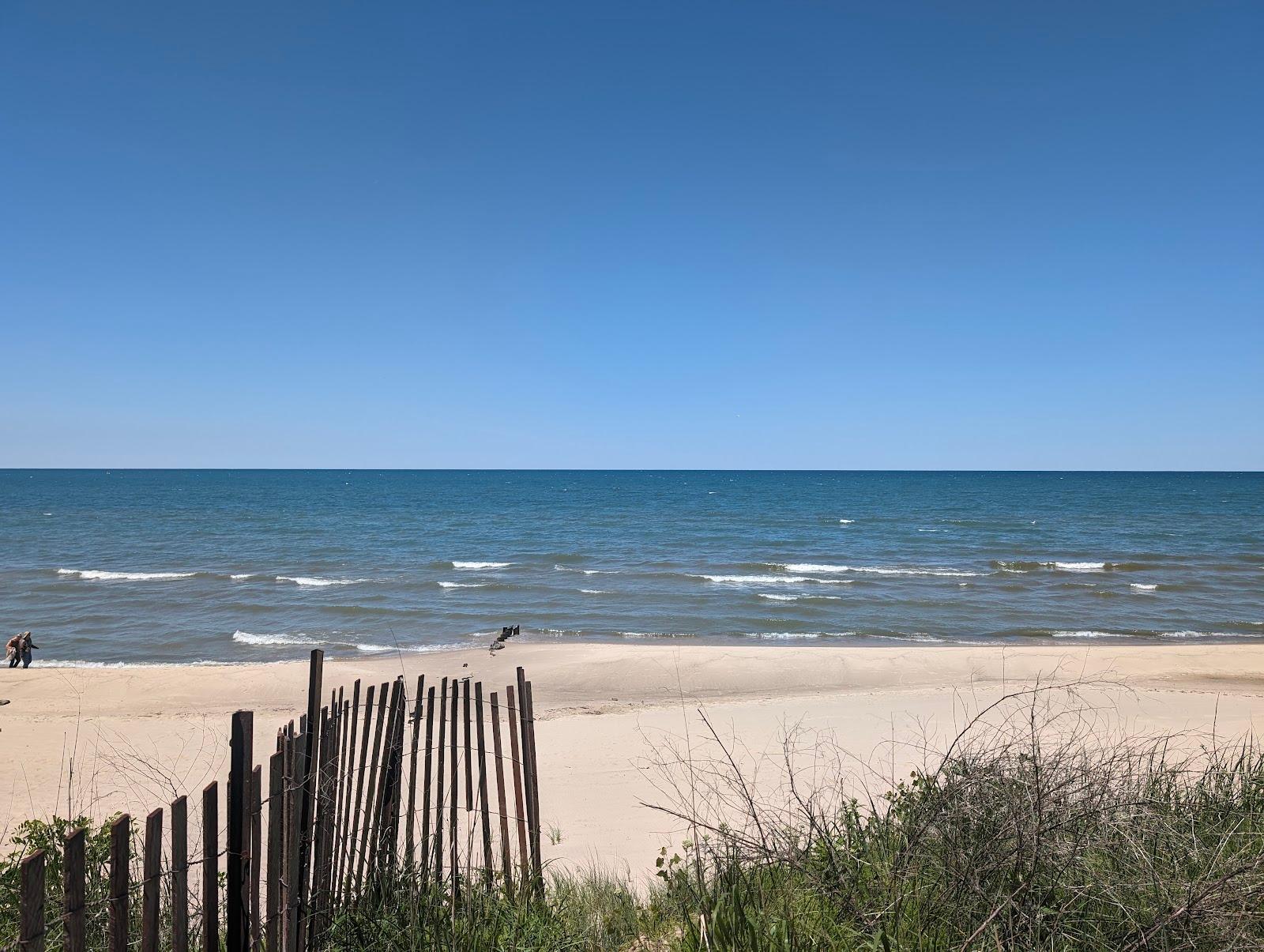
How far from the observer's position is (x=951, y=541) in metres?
41.6

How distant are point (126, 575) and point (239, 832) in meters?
30.6

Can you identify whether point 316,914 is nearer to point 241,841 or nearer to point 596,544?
point 241,841

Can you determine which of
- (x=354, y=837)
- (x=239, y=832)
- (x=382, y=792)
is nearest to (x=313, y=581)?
(x=382, y=792)

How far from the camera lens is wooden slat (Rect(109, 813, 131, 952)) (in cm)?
229

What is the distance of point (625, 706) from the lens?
42.1 ft

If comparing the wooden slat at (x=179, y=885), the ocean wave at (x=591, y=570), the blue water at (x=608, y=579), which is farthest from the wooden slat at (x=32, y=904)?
the ocean wave at (x=591, y=570)

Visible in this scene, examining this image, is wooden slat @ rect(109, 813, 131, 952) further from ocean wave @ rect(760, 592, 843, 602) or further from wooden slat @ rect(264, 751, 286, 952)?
ocean wave @ rect(760, 592, 843, 602)

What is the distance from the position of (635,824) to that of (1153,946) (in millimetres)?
5259

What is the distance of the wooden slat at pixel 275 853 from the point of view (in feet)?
10.9

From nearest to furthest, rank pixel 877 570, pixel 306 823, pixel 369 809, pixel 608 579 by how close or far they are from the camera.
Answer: pixel 306 823 → pixel 369 809 → pixel 608 579 → pixel 877 570

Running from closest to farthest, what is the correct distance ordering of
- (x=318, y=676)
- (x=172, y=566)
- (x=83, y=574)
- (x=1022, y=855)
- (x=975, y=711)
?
(x=1022, y=855) → (x=318, y=676) → (x=975, y=711) → (x=83, y=574) → (x=172, y=566)

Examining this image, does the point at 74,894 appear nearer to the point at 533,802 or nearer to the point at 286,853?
the point at 286,853

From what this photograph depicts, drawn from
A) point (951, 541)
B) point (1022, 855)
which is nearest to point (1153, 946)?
point (1022, 855)

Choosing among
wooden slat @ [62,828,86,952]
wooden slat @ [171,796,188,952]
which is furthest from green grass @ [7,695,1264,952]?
wooden slat @ [62,828,86,952]
